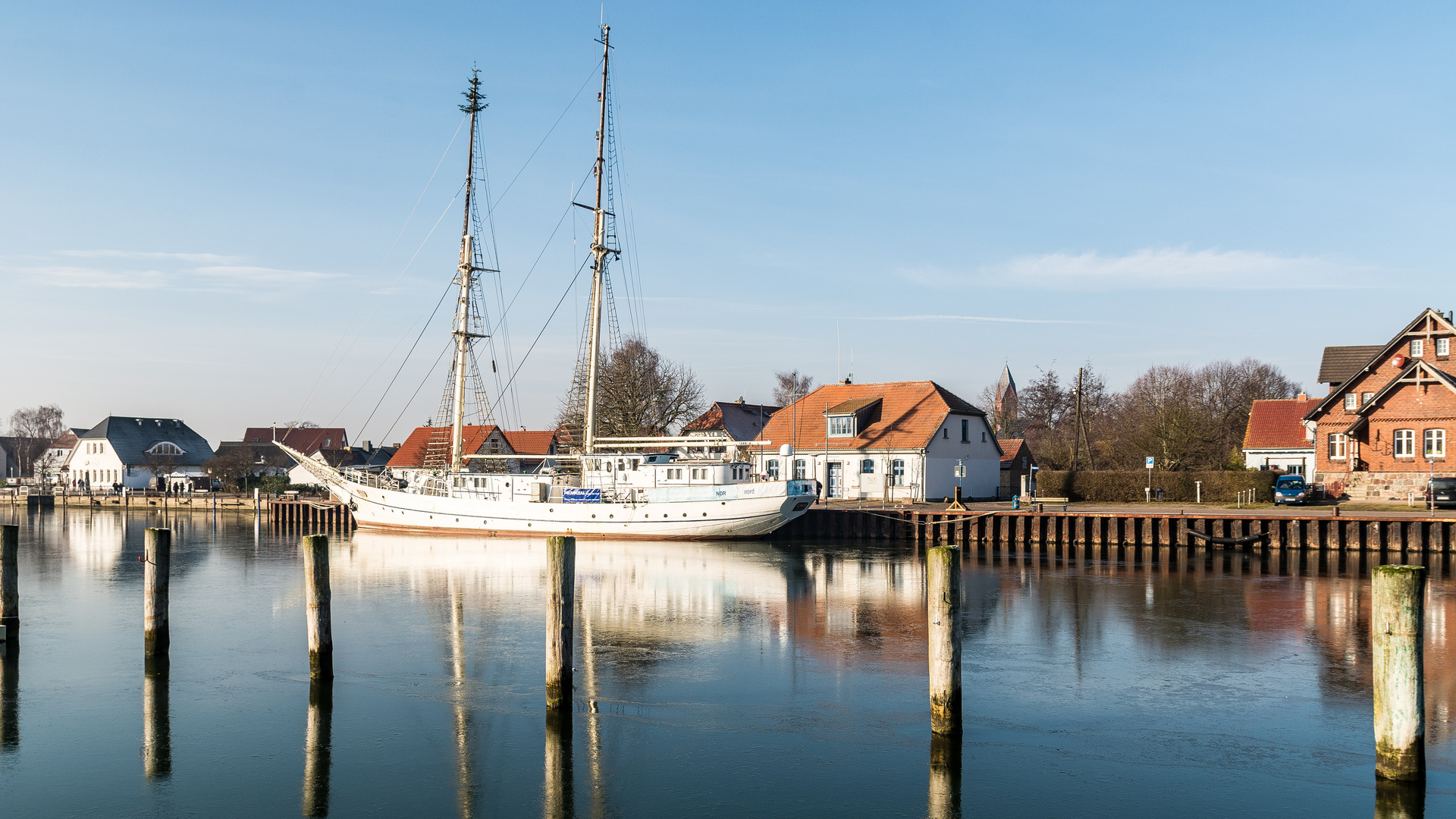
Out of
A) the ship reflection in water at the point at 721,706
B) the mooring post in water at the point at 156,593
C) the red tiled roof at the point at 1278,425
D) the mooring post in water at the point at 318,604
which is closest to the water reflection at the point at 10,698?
the ship reflection in water at the point at 721,706

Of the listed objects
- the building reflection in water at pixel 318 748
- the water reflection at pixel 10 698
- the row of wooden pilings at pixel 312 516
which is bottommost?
the row of wooden pilings at pixel 312 516

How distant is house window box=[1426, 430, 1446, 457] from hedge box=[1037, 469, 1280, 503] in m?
6.15

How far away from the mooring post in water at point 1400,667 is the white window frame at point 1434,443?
39.4 m

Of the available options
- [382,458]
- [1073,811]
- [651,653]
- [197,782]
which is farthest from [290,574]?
[382,458]

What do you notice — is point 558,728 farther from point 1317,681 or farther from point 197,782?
point 1317,681

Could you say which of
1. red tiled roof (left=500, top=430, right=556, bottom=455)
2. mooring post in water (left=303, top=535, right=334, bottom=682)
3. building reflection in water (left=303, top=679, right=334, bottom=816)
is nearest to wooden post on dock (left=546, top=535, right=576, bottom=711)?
building reflection in water (left=303, top=679, right=334, bottom=816)

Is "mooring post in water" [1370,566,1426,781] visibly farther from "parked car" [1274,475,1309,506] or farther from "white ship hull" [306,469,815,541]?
"parked car" [1274,475,1309,506]

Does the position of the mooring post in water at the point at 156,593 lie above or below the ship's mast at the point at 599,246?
below

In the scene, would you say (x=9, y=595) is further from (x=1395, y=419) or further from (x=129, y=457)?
(x=129, y=457)

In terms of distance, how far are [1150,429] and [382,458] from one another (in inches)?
2961

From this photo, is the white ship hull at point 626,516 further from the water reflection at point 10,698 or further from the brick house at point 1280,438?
the brick house at point 1280,438

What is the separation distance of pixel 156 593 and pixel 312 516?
4626 cm

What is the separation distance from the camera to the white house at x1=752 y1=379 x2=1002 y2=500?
52375 millimetres

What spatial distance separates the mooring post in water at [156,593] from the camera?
1697cm
